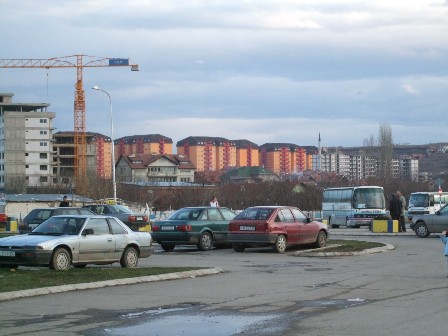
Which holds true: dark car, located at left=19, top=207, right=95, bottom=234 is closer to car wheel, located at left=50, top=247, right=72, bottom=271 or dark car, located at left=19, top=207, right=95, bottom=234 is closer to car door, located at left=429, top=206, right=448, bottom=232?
car wheel, located at left=50, top=247, right=72, bottom=271

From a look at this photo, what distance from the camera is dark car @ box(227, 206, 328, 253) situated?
89.1 ft

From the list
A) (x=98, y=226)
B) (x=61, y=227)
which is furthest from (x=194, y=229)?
(x=61, y=227)

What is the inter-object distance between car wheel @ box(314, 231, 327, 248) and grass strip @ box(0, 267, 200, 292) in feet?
32.9

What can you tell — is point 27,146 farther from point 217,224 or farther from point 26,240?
point 26,240

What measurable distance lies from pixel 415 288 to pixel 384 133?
415 feet

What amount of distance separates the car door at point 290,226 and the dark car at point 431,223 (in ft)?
33.0

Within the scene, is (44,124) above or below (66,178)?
above

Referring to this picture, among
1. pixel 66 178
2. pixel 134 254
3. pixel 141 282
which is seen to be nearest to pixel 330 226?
pixel 134 254

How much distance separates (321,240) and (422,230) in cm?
929

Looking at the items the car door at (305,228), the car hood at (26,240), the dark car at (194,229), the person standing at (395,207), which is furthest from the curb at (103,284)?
the person standing at (395,207)

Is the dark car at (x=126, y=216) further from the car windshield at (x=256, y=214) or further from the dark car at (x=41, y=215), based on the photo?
the car windshield at (x=256, y=214)

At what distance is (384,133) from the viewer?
14075cm

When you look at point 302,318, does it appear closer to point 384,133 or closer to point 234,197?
point 234,197

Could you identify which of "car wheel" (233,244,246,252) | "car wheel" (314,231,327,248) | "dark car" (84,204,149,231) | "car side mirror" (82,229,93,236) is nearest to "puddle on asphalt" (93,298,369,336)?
"car side mirror" (82,229,93,236)
